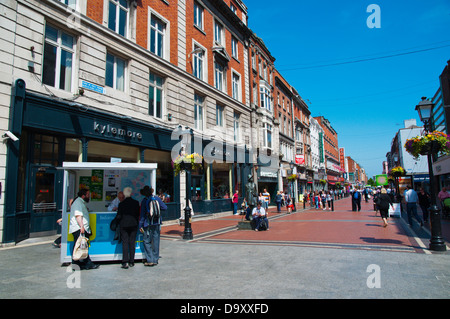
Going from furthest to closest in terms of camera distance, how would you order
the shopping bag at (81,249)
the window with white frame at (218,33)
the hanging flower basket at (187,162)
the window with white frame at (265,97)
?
the window with white frame at (265,97), the window with white frame at (218,33), the hanging flower basket at (187,162), the shopping bag at (81,249)

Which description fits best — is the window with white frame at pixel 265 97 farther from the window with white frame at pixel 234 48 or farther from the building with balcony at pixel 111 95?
the building with balcony at pixel 111 95

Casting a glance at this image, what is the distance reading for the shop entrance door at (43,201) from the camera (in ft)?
33.2

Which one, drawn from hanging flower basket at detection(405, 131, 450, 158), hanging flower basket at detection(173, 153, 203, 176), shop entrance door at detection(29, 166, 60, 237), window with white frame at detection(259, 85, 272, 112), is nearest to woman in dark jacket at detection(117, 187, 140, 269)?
hanging flower basket at detection(173, 153, 203, 176)

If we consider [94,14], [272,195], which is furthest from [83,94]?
[272,195]

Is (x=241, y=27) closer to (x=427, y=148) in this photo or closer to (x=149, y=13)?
(x=149, y=13)

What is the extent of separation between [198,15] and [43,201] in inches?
Result: 657

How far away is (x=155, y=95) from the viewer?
1661cm

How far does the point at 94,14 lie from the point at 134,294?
1250cm

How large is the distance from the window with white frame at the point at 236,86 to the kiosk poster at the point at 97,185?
1864cm

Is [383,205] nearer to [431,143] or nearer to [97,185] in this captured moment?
[431,143]

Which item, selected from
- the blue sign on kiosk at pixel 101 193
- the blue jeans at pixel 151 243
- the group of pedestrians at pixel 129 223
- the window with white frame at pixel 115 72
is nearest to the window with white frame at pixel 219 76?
the window with white frame at pixel 115 72

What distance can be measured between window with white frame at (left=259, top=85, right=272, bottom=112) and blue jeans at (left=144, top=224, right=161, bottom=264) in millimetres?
25447

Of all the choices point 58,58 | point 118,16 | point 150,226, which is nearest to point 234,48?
point 118,16

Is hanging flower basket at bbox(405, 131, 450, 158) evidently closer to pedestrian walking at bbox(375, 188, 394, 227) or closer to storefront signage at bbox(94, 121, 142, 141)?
pedestrian walking at bbox(375, 188, 394, 227)
